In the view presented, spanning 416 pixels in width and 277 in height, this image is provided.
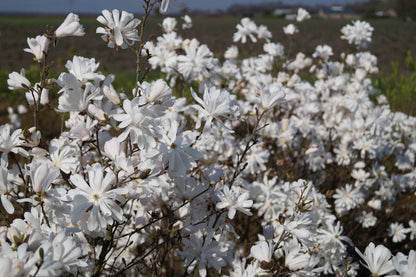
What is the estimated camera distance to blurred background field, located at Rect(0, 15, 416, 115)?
4524 millimetres

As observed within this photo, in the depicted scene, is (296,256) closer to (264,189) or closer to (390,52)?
(264,189)

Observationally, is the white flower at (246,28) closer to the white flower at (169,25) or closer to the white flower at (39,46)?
the white flower at (169,25)

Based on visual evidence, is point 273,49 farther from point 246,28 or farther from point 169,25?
point 169,25

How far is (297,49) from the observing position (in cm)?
746

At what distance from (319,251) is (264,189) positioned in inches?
19.3

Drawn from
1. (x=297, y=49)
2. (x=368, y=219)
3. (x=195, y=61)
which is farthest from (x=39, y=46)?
(x=297, y=49)

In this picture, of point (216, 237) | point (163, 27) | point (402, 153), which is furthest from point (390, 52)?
point (216, 237)

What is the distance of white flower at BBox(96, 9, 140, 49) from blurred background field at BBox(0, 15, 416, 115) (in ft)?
0.28

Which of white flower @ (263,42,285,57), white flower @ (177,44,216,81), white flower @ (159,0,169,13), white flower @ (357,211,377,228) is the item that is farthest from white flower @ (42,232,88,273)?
white flower @ (263,42,285,57)

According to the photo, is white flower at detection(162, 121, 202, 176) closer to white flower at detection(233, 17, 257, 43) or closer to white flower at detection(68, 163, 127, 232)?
white flower at detection(68, 163, 127, 232)

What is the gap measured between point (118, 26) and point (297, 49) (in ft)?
21.3

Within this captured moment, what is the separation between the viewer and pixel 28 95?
1.65 m

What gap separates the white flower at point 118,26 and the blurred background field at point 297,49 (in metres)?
0.08

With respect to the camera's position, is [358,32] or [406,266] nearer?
[406,266]
